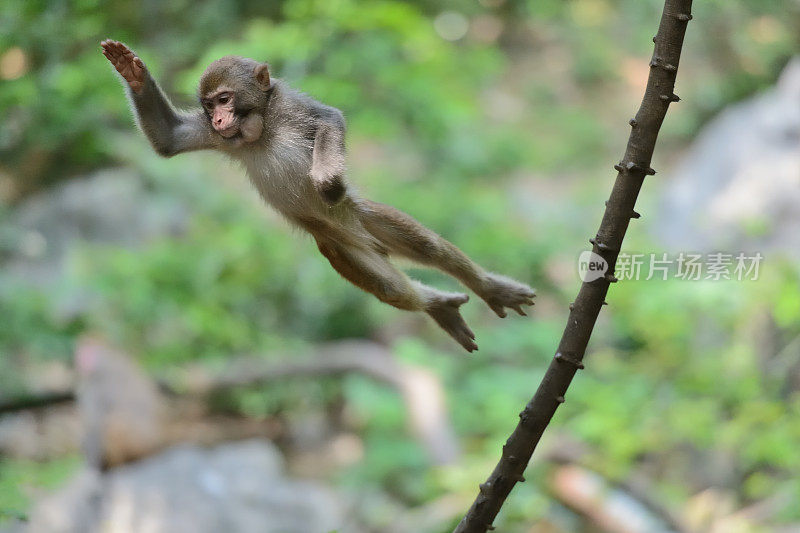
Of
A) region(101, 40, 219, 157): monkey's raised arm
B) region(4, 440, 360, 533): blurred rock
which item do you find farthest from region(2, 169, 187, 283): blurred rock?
region(101, 40, 219, 157): monkey's raised arm

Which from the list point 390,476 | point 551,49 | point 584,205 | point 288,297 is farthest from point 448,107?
point 551,49

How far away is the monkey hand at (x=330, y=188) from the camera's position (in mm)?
1937

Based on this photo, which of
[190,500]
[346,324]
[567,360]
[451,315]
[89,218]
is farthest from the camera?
[89,218]

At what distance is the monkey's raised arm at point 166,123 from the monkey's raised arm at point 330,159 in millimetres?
392

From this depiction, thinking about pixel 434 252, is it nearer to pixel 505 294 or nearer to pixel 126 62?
A: pixel 505 294

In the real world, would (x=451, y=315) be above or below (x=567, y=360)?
above

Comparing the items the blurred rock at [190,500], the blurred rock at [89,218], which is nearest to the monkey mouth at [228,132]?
the blurred rock at [190,500]

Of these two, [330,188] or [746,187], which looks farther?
[746,187]

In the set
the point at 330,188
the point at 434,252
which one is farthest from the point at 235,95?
the point at 434,252

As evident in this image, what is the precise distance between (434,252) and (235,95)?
0.78 m

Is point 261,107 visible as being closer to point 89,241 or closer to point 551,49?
point 89,241

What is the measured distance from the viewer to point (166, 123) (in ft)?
8.02

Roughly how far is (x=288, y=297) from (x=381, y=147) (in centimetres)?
425

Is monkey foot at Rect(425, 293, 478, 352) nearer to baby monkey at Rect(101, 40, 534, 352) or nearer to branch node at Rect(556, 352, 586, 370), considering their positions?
baby monkey at Rect(101, 40, 534, 352)
